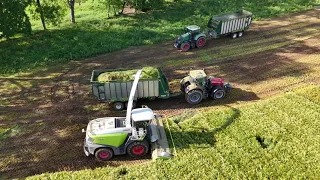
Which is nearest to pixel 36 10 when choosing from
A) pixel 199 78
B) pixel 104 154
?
pixel 199 78

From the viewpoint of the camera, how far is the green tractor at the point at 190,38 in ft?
82.8

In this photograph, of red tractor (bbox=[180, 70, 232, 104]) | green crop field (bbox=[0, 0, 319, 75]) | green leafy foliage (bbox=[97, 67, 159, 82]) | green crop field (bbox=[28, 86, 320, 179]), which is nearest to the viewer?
green crop field (bbox=[28, 86, 320, 179])

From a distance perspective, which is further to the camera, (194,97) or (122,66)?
(122,66)

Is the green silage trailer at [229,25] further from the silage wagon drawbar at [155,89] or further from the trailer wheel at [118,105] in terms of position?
the trailer wheel at [118,105]

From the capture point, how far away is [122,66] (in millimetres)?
23672

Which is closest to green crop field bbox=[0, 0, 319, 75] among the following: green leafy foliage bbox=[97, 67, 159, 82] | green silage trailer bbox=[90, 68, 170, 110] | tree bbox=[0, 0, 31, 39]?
tree bbox=[0, 0, 31, 39]

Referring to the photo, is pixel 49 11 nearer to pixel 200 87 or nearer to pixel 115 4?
pixel 115 4

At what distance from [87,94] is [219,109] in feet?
28.3

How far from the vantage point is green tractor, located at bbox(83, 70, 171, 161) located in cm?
1414

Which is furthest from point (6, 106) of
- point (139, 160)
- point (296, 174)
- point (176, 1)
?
point (176, 1)

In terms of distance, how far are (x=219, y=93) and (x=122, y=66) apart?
838cm

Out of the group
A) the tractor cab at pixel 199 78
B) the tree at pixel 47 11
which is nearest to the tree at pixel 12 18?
the tree at pixel 47 11

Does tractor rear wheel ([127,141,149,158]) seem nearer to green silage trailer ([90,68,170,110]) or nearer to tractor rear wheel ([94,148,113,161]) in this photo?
tractor rear wheel ([94,148,113,161])

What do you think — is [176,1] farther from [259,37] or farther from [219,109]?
[219,109]
